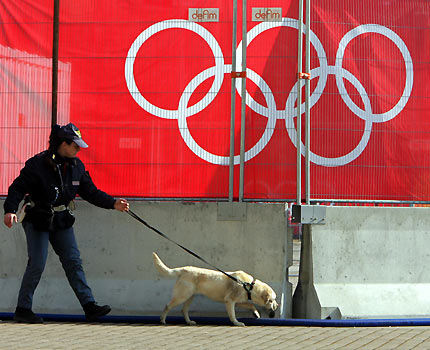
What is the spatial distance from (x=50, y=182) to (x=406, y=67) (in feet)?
13.3

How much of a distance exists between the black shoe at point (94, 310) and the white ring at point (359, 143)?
2.66 metres

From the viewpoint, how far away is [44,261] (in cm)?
791

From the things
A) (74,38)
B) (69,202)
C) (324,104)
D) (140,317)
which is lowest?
(140,317)

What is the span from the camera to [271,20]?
856 centimetres

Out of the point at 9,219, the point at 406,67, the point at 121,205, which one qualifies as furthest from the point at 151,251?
the point at 406,67

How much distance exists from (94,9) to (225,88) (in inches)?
67.6

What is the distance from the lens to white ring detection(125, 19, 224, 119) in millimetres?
8609

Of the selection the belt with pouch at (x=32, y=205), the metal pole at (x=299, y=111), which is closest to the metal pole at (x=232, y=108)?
the metal pole at (x=299, y=111)

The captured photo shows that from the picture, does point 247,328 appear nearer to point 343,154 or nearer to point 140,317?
point 140,317

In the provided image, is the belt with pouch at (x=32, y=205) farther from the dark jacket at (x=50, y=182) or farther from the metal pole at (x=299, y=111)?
the metal pole at (x=299, y=111)

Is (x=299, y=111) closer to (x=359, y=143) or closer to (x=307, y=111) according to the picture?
(x=307, y=111)

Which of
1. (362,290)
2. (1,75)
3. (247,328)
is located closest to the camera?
(247,328)

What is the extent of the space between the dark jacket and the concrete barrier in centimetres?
225

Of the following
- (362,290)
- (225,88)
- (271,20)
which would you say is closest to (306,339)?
(362,290)
